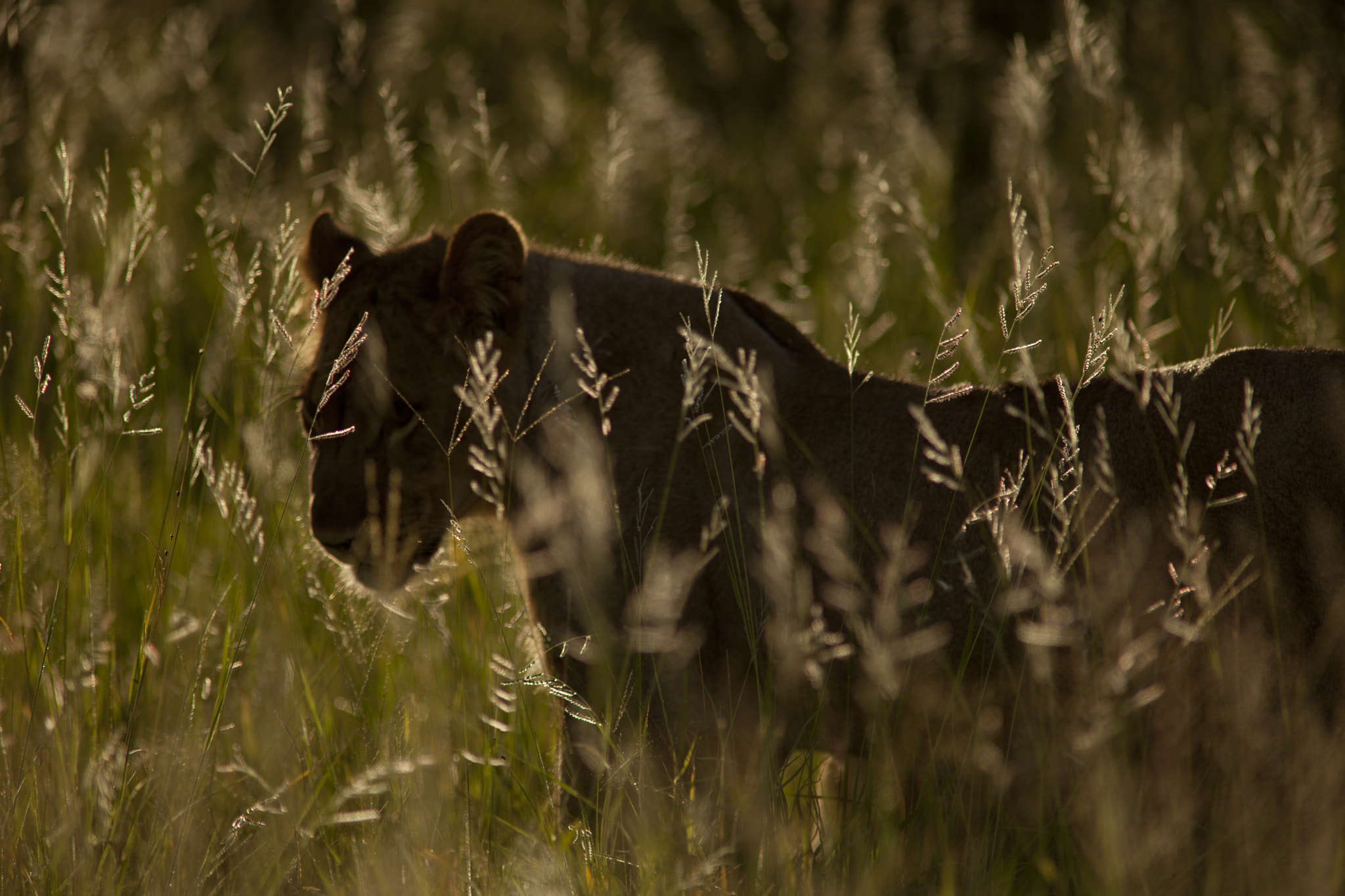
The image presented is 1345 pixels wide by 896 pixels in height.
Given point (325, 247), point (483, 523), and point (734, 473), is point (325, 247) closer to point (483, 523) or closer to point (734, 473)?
point (483, 523)

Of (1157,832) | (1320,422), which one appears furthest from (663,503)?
(1320,422)

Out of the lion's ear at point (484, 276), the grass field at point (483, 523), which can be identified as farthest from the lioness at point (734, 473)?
the grass field at point (483, 523)

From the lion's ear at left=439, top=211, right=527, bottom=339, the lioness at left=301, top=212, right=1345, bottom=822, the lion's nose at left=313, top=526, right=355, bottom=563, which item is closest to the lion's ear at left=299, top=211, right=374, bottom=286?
the lioness at left=301, top=212, right=1345, bottom=822

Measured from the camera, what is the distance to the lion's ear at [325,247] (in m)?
3.30

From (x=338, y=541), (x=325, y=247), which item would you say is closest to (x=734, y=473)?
(x=338, y=541)

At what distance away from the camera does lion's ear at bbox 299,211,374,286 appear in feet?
10.8

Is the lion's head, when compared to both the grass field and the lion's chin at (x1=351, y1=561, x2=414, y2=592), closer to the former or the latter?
the lion's chin at (x1=351, y1=561, x2=414, y2=592)

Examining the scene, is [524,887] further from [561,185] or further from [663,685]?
[561,185]

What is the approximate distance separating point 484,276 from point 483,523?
725 mm

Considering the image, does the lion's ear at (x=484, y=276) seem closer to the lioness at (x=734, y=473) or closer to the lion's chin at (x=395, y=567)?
the lioness at (x=734, y=473)

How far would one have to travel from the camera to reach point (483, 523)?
128 inches

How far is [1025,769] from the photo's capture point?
246 cm

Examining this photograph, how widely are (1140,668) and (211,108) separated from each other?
22.6ft

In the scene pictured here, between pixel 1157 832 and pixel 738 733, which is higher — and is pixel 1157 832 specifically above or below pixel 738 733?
above
